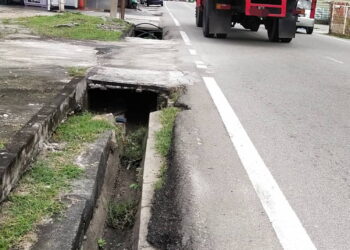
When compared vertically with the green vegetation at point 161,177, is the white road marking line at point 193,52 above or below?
above

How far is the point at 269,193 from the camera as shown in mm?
4148

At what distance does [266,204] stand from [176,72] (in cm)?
559

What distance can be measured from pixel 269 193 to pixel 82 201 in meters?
1.51

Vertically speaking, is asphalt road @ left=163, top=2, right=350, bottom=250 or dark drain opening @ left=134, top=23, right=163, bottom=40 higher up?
dark drain opening @ left=134, top=23, right=163, bottom=40

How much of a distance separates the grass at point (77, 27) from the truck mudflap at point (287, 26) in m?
4.95

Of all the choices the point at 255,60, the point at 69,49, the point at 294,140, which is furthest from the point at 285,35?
the point at 294,140

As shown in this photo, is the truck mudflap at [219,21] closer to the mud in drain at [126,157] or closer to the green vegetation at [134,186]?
the mud in drain at [126,157]

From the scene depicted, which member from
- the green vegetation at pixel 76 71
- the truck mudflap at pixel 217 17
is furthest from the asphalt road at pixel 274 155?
the truck mudflap at pixel 217 17

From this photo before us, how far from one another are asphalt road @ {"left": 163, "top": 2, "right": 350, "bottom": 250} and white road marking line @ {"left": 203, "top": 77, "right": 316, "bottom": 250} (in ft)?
0.09

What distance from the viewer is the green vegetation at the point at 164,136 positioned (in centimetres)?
463

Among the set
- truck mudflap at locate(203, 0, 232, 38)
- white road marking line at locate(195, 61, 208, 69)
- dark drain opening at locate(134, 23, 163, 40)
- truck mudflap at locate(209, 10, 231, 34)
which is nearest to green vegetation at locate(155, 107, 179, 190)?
white road marking line at locate(195, 61, 208, 69)

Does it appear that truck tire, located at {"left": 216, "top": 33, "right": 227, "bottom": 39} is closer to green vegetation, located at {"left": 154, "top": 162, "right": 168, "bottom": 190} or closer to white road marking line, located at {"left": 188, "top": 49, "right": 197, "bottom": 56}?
white road marking line, located at {"left": 188, "top": 49, "right": 197, "bottom": 56}

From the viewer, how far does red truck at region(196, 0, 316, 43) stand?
555 inches

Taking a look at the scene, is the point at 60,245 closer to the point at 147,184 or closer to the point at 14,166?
the point at 14,166
